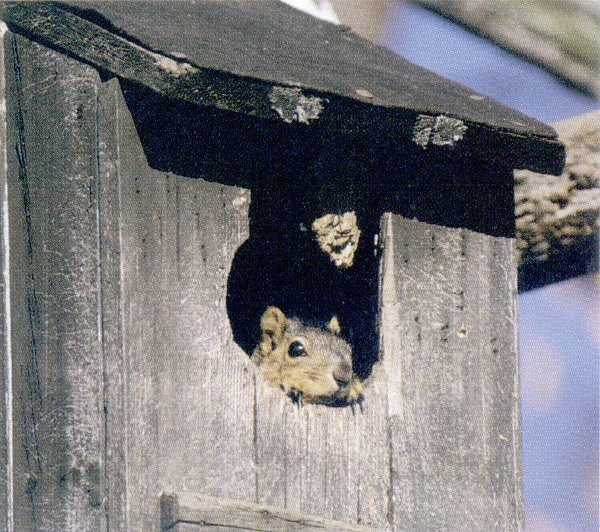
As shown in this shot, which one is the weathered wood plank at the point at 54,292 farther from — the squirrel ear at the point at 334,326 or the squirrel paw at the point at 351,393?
the squirrel ear at the point at 334,326

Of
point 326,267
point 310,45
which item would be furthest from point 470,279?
point 310,45

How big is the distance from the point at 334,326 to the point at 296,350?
135 mm

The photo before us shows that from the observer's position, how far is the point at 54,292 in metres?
2.69

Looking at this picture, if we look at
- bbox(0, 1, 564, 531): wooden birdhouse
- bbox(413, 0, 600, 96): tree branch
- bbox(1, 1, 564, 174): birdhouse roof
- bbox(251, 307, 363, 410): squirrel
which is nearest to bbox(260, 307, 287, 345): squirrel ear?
bbox(251, 307, 363, 410): squirrel

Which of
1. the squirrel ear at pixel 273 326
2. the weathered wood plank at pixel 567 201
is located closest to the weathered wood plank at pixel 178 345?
the squirrel ear at pixel 273 326

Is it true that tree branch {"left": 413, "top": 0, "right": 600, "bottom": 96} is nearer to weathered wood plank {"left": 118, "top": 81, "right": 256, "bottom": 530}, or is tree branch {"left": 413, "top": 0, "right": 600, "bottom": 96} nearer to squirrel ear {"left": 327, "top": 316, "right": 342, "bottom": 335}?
weathered wood plank {"left": 118, "top": 81, "right": 256, "bottom": 530}

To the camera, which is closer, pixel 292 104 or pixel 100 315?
pixel 100 315

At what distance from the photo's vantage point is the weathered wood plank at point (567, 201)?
3.50m

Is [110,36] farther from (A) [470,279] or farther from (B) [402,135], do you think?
(A) [470,279]

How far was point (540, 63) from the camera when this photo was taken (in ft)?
5.62

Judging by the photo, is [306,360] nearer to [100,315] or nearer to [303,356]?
[303,356]

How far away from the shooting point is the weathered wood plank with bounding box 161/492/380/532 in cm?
255

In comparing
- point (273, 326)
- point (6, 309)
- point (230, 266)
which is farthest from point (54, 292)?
point (273, 326)

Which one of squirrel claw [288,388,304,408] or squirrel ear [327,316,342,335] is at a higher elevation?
squirrel ear [327,316,342,335]
